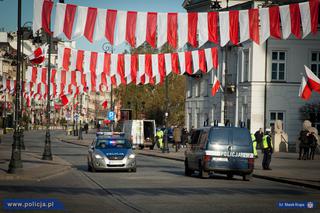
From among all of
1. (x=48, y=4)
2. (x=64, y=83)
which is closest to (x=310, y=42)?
A: (x=64, y=83)

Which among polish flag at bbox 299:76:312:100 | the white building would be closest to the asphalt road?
polish flag at bbox 299:76:312:100

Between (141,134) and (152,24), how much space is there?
40.0 meters

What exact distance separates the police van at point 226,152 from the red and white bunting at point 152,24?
3529 millimetres

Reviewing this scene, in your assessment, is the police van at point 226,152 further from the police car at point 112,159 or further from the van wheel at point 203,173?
the police car at point 112,159

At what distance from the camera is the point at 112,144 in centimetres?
3441

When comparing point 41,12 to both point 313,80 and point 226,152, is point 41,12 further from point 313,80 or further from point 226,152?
point 313,80

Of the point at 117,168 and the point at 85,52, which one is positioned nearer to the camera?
the point at 117,168

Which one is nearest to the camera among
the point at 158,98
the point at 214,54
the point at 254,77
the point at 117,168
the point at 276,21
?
the point at 276,21

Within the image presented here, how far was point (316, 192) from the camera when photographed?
Result: 24609mm

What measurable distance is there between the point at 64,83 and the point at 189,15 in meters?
30.6

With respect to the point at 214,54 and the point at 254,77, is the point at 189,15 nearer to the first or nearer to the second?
the point at 214,54

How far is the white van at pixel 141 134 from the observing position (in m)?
68.0

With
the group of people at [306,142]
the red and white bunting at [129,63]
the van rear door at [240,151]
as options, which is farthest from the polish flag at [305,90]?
the group of people at [306,142]

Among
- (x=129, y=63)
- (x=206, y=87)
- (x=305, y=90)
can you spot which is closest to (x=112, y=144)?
(x=305, y=90)
